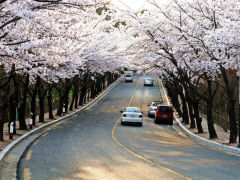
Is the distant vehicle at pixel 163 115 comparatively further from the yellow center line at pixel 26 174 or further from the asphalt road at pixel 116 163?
the yellow center line at pixel 26 174

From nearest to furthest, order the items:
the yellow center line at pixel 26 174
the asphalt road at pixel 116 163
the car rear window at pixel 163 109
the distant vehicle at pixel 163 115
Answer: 1. the yellow center line at pixel 26 174
2. the asphalt road at pixel 116 163
3. the distant vehicle at pixel 163 115
4. the car rear window at pixel 163 109

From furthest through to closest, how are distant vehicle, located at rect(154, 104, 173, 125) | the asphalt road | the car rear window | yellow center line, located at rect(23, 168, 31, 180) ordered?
1. the car rear window
2. distant vehicle, located at rect(154, 104, 173, 125)
3. the asphalt road
4. yellow center line, located at rect(23, 168, 31, 180)

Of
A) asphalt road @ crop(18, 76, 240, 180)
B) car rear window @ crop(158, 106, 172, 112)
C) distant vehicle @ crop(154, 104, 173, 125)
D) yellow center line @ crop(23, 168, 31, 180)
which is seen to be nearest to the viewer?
yellow center line @ crop(23, 168, 31, 180)

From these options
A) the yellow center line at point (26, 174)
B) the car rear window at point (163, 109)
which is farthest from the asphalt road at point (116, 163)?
the car rear window at point (163, 109)

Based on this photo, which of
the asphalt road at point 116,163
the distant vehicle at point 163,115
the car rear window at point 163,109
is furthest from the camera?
the car rear window at point 163,109

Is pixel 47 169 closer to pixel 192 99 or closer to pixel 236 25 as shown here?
pixel 236 25

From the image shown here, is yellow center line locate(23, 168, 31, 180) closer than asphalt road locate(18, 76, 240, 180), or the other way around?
yellow center line locate(23, 168, 31, 180)

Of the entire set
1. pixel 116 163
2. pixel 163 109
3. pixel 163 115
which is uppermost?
pixel 163 109

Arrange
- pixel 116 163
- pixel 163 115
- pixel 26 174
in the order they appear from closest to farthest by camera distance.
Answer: pixel 26 174, pixel 116 163, pixel 163 115

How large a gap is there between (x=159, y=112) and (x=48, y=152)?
1890 centimetres

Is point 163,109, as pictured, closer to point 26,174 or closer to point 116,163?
point 116,163

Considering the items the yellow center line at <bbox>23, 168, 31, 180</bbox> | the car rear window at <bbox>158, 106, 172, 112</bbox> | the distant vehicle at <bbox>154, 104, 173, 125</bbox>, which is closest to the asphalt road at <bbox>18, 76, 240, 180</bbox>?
the yellow center line at <bbox>23, 168, 31, 180</bbox>

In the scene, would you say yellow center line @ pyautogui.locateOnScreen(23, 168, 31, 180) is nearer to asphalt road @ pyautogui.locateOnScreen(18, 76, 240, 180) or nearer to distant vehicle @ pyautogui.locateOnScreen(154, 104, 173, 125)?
asphalt road @ pyautogui.locateOnScreen(18, 76, 240, 180)

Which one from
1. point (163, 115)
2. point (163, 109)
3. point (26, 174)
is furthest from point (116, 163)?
point (163, 109)
